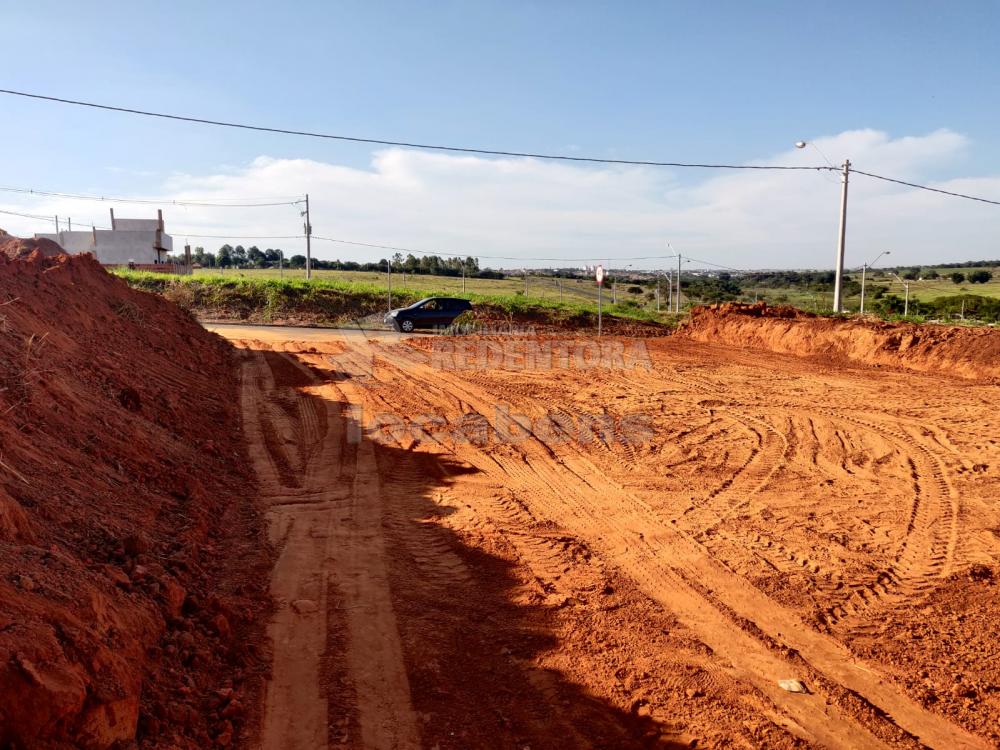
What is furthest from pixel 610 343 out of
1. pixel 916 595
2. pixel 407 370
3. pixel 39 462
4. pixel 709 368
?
pixel 39 462

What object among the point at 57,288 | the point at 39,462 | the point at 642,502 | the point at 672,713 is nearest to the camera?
the point at 672,713

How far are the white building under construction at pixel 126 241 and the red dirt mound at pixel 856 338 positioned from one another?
44.2 meters

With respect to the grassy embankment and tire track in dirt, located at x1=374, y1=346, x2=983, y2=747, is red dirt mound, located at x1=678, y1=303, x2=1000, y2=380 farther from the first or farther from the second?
tire track in dirt, located at x1=374, y1=346, x2=983, y2=747

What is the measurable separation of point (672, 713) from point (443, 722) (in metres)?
1.44

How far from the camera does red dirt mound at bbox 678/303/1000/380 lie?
18.8 m

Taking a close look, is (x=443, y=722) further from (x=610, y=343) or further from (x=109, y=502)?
(x=610, y=343)

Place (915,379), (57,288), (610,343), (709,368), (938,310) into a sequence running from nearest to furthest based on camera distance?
(57,288) < (915,379) < (709,368) < (610,343) < (938,310)

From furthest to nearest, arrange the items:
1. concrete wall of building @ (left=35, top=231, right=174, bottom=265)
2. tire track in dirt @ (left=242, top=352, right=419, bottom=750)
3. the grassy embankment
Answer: concrete wall of building @ (left=35, top=231, right=174, bottom=265), the grassy embankment, tire track in dirt @ (left=242, top=352, right=419, bottom=750)

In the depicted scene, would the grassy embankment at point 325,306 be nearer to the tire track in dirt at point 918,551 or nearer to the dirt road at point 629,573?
the dirt road at point 629,573

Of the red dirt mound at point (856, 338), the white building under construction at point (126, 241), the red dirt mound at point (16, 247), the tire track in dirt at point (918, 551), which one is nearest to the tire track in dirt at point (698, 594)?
the tire track in dirt at point (918, 551)

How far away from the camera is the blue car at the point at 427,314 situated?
95.1 ft

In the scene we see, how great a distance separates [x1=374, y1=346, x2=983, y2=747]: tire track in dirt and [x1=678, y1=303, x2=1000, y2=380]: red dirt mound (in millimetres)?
14533

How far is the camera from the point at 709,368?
19438 mm

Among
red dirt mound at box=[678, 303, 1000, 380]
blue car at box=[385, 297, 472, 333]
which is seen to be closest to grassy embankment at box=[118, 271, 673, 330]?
blue car at box=[385, 297, 472, 333]
